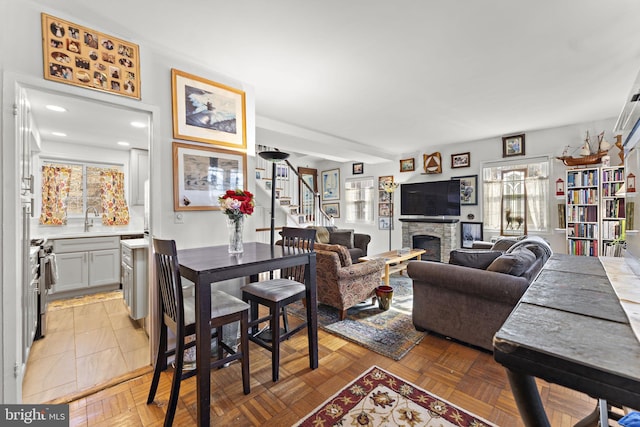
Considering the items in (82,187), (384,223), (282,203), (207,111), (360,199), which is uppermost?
(207,111)

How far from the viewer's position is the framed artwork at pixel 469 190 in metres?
5.51

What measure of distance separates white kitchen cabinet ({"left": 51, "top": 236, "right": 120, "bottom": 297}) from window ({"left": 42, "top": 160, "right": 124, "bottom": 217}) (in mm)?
734

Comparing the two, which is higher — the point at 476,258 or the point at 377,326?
the point at 476,258

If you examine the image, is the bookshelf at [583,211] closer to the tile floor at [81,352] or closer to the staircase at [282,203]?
the staircase at [282,203]

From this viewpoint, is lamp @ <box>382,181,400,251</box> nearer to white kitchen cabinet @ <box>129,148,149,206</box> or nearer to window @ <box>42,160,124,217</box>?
white kitchen cabinet @ <box>129,148,149,206</box>

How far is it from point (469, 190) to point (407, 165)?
1.50 meters

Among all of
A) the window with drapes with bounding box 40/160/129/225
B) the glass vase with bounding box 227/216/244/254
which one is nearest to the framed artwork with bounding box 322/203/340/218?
the window with drapes with bounding box 40/160/129/225

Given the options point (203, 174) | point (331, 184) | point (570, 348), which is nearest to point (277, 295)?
point (203, 174)

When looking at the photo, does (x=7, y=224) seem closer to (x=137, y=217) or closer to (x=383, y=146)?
(x=137, y=217)

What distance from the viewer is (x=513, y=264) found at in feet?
7.24

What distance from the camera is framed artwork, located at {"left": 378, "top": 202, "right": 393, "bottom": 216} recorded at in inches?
267

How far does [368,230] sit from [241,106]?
17.0ft

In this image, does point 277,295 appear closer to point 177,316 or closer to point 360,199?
point 177,316

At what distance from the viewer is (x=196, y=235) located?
8.16ft
